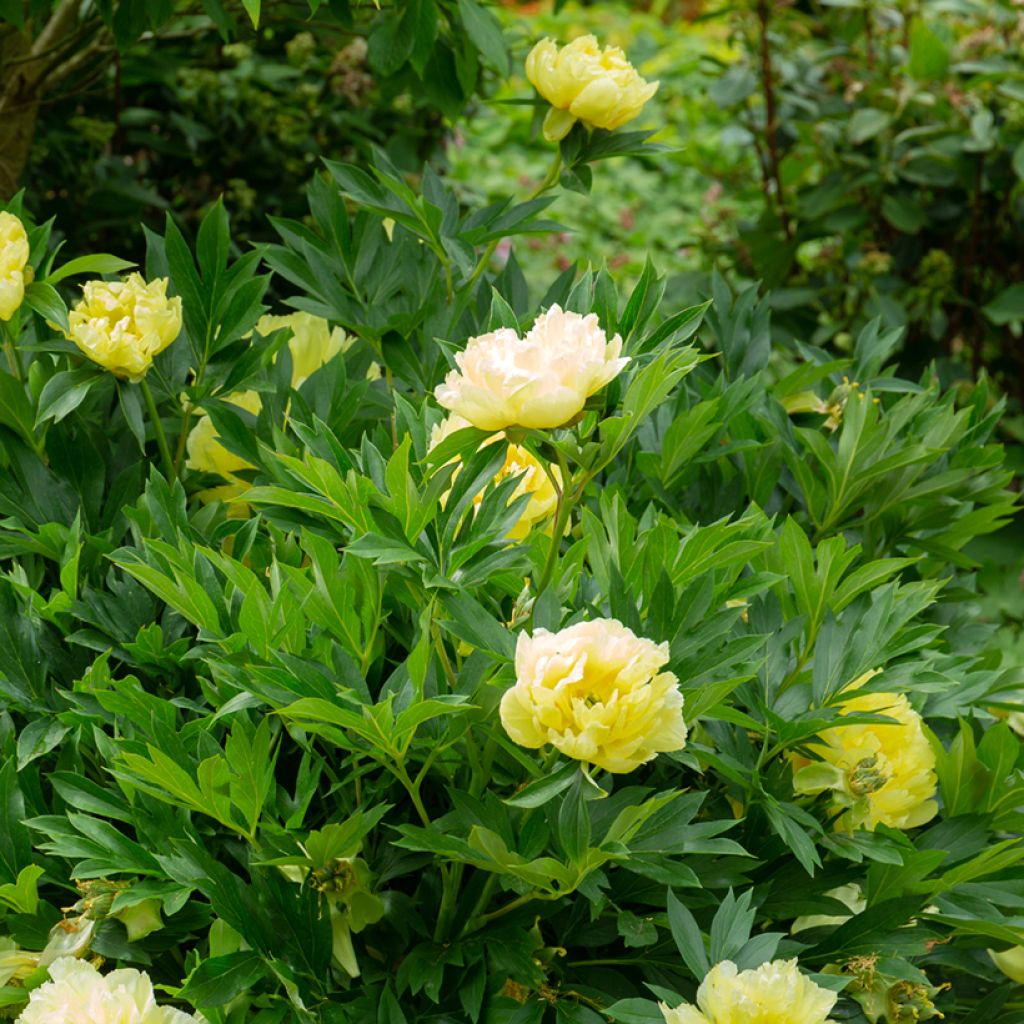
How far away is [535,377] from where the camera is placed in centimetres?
82

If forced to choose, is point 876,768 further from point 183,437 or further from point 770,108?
point 770,108

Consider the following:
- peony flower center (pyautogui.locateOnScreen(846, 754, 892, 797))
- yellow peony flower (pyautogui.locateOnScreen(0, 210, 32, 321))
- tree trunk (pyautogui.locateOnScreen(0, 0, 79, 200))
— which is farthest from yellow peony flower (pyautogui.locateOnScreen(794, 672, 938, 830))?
tree trunk (pyautogui.locateOnScreen(0, 0, 79, 200))

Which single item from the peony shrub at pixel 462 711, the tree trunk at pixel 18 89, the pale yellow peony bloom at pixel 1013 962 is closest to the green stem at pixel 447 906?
the peony shrub at pixel 462 711

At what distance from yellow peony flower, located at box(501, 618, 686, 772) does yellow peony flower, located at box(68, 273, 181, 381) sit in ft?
1.70

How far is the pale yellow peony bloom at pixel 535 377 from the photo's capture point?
0.82m

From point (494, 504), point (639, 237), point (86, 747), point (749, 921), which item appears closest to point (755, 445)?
point (494, 504)

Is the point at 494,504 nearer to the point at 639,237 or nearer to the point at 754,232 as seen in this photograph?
the point at 754,232

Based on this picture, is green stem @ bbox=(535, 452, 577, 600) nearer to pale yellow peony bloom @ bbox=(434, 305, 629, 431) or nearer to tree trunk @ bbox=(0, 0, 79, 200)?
pale yellow peony bloom @ bbox=(434, 305, 629, 431)

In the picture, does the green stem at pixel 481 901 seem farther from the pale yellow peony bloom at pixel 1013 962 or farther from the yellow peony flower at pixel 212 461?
the yellow peony flower at pixel 212 461

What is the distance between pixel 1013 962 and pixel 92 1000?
2.31 ft

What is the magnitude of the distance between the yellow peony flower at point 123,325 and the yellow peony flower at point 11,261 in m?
0.05

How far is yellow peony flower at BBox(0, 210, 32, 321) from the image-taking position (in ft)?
3.74

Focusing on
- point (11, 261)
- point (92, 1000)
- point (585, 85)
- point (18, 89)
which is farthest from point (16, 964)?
point (18, 89)

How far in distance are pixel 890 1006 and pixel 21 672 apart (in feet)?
2.39
